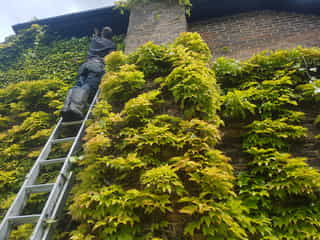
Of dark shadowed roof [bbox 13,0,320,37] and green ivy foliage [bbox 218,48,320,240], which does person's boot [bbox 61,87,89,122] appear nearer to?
green ivy foliage [bbox 218,48,320,240]

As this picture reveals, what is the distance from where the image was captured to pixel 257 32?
577 cm

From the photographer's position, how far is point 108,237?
2.34 metres

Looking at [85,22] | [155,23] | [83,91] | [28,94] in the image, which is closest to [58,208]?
[83,91]

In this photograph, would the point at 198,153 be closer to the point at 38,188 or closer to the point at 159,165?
the point at 159,165

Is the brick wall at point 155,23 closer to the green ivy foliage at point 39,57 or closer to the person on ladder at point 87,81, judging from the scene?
the person on ladder at point 87,81

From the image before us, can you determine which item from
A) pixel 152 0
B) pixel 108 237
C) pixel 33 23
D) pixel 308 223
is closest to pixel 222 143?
pixel 308 223

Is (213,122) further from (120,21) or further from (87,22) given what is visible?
(87,22)

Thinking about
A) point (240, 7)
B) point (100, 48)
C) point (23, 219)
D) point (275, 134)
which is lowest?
point (23, 219)

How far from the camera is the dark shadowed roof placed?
6.04 m

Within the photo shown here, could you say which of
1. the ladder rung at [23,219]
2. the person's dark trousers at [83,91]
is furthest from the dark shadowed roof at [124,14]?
the ladder rung at [23,219]

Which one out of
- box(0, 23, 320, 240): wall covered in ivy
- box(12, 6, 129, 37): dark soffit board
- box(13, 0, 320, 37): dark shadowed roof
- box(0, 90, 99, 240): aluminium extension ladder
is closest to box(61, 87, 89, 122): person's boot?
box(0, 23, 320, 240): wall covered in ivy

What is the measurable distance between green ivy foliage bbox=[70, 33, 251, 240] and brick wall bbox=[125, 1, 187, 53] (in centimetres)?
175

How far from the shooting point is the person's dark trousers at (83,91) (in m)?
4.07

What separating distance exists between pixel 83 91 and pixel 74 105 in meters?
0.35
